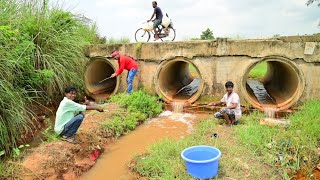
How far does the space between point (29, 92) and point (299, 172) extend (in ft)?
18.8

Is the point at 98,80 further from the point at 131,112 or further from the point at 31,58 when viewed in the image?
the point at 31,58

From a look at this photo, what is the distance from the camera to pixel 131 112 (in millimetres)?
8211

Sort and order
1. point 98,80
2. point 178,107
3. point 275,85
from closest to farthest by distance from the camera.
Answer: point 178,107, point 98,80, point 275,85

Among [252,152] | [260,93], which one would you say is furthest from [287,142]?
[260,93]

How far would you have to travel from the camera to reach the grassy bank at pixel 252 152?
15.8 feet

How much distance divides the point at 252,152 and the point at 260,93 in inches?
263

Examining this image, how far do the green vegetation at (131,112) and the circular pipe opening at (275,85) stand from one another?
2.71 meters

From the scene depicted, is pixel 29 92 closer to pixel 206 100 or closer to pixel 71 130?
pixel 71 130

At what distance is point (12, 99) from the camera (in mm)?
5215

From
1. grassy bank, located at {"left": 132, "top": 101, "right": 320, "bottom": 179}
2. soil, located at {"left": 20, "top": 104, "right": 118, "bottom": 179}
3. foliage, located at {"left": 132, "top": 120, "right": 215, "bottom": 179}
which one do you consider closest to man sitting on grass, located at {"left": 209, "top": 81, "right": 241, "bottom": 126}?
grassy bank, located at {"left": 132, "top": 101, "right": 320, "bottom": 179}

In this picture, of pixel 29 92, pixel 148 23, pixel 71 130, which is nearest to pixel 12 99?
pixel 71 130

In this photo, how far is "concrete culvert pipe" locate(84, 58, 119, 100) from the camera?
10.5 metres

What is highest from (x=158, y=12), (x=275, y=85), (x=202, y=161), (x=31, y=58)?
(x=158, y=12)

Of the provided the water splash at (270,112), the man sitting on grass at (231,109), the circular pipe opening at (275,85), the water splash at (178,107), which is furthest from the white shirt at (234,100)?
the water splash at (178,107)
